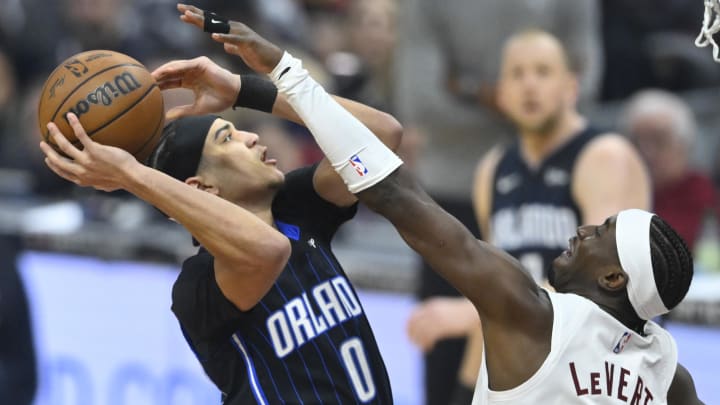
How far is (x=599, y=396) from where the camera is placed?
3.70 meters

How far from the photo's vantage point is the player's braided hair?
3740 millimetres

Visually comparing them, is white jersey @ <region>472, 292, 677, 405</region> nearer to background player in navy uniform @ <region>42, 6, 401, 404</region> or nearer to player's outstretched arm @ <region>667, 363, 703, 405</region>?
player's outstretched arm @ <region>667, 363, 703, 405</region>

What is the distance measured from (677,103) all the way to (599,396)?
390 centimetres

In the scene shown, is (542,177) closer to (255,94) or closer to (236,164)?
(255,94)

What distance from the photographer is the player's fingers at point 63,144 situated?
371 cm

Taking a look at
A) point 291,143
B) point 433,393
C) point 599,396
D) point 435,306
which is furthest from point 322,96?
point 291,143

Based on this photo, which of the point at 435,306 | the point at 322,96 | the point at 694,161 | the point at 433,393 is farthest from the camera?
the point at 694,161

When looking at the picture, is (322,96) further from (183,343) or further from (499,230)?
(183,343)

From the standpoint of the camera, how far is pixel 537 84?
19.8ft

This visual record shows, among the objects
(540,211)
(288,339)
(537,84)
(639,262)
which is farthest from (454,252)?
(537,84)

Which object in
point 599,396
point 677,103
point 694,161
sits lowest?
point 694,161

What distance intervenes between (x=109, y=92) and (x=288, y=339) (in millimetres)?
906

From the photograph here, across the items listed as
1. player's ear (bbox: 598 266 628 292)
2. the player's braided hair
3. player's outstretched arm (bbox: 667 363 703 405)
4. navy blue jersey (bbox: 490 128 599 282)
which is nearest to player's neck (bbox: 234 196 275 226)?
player's ear (bbox: 598 266 628 292)

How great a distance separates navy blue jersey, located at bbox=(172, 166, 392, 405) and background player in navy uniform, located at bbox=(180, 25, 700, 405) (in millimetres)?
466
